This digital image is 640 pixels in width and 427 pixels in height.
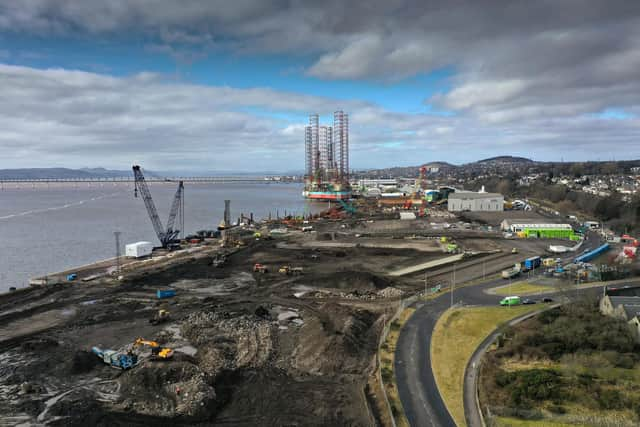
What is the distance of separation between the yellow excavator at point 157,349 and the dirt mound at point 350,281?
12.0m

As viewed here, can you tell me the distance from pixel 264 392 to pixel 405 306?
953cm

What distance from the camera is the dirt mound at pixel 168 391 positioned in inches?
534

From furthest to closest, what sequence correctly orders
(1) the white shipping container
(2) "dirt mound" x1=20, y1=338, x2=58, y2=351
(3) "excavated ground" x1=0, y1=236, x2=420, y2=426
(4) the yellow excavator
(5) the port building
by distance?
(5) the port building < (1) the white shipping container < (2) "dirt mound" x1=20, y1=338, x2=58, y2=351 < (4) the yellow excavator < (3) "excavated ground" x1=0, y1=236, x2=420, y2=426

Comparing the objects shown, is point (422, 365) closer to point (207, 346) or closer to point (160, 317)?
point (207, 346)

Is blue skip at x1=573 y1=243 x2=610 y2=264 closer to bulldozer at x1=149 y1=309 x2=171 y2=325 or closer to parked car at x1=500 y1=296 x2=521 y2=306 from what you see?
parked car at x1=500 y1=296 x2=521 y2=306

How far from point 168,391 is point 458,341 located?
11348mm

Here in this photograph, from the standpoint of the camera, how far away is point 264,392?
14906mm

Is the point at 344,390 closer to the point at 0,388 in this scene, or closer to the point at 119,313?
the point at 0,388

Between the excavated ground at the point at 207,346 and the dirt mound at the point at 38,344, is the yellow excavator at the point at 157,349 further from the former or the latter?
the dirt mound at the point at 38,344

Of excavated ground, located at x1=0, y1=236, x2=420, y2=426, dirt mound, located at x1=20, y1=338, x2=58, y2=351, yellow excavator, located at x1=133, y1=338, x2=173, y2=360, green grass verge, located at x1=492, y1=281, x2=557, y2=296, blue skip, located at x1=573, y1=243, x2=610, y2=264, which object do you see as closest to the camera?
excavated ground, located at x1=0, y1=236, x2=420, y2=426

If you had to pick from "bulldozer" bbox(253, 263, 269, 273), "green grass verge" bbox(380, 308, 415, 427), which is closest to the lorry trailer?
"green grass verge" bbox(380, 308, 415, 427)

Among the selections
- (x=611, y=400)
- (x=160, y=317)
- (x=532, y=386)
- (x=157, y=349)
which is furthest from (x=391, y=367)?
(x=160, y=317)

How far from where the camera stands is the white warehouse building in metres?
68.0

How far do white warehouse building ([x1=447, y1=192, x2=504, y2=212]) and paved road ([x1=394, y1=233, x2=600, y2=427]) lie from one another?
4724 centimetres
